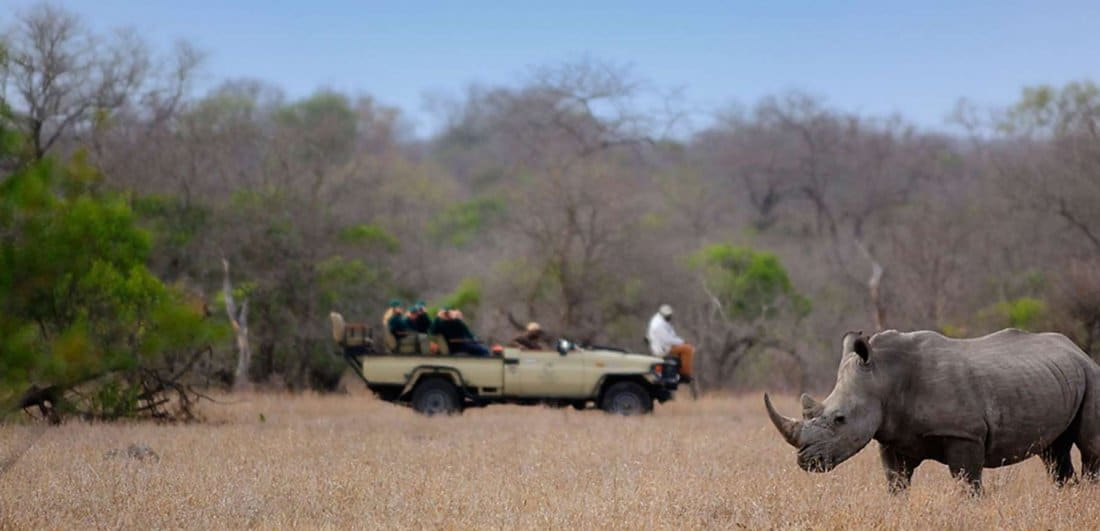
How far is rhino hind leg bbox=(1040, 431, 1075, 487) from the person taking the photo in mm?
13008

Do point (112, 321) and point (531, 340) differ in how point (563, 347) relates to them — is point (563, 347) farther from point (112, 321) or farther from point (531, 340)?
point (112, 321)

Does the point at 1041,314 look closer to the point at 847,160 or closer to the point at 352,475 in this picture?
the point at 352,475

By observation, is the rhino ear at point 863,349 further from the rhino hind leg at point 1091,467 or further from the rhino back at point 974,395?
the rhino hind leg at point 1091,467

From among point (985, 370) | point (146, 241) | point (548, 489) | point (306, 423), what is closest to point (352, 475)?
point (548, 489)

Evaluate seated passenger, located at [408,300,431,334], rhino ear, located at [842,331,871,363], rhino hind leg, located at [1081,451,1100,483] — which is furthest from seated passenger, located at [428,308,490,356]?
rhino hind leg, located at [1081,451,1100,483]

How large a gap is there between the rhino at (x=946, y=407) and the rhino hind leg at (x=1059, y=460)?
30 cm

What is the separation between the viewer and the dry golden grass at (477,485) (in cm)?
1090

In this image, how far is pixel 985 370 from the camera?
12172mm

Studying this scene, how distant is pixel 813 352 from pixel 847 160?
3320cm

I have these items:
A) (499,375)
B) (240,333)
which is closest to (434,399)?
(499,375)

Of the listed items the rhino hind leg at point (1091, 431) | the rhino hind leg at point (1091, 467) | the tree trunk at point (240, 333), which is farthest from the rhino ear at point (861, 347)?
the tree trunk at point (240, 333)

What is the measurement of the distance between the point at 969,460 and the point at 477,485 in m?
4.18

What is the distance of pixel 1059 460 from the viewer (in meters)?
13.1

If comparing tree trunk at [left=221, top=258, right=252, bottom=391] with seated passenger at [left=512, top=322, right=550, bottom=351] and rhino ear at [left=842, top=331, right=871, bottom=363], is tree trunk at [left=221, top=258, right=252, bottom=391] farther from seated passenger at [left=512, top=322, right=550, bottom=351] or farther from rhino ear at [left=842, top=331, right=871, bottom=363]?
rhino ear at [left=842, top=331, right=871, bottom=363]
